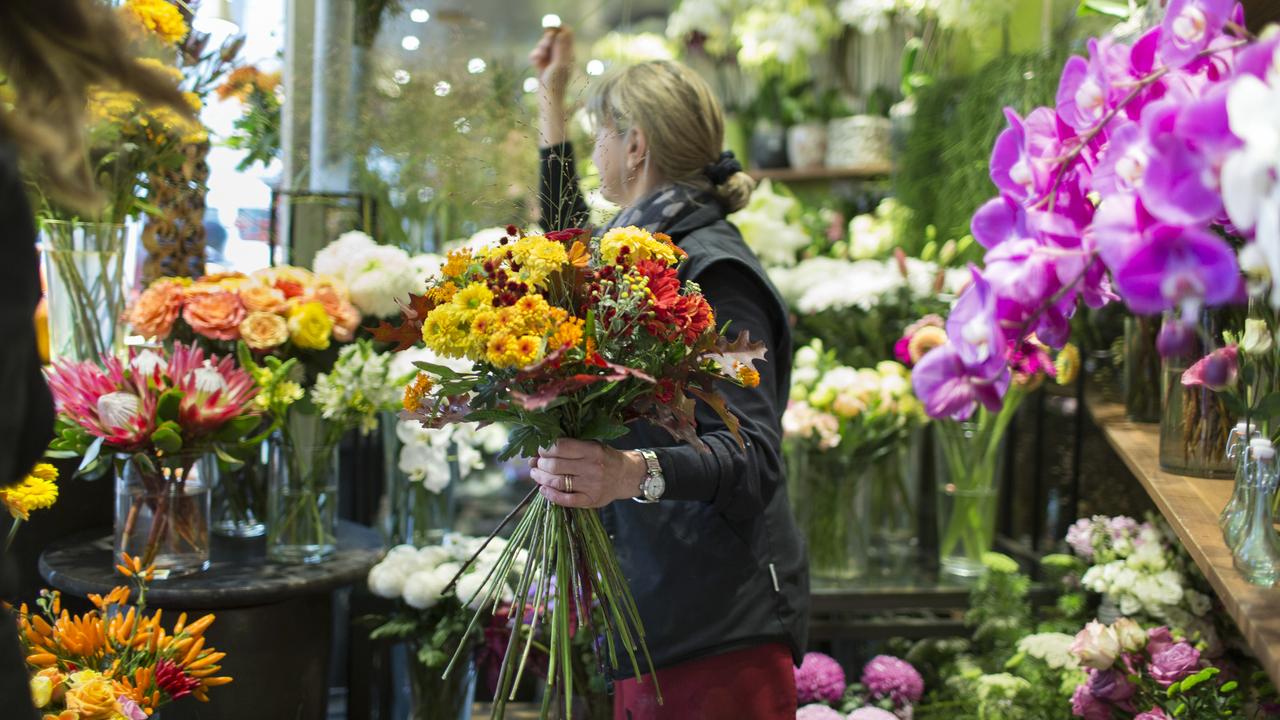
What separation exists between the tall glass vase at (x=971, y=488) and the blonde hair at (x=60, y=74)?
2.11 m

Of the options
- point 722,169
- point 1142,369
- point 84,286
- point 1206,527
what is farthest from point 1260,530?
point 84,286

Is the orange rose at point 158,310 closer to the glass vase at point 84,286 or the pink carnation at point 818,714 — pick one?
the glass vase at point 84,286

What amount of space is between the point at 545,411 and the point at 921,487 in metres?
→ 1.90

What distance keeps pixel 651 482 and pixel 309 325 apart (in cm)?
91

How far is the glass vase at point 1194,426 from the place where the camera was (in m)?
1.60

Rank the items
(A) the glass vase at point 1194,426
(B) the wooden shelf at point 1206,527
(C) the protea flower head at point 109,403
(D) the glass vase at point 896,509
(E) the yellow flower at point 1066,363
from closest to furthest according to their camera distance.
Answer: (B) the wooden shelf at point 1206,527, (A) the glass vase at point 1194,426, (C) the protea flower head at point 109,403, (E) the yellow flower at point 1066,363, (D) the glass vase at point 896,509

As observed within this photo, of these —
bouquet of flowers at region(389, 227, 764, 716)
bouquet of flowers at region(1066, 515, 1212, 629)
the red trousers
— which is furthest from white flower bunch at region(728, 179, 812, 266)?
bouquet of flowers at region(389, 227, 764, 716)

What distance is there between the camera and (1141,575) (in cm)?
188

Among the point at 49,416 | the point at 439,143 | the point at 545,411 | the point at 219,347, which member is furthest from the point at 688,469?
the point at 439,143

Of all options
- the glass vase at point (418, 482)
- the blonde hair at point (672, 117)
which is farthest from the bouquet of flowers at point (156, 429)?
the blonde hair at point (672, 117)

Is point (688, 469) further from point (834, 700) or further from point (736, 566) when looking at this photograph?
point (834, 700)

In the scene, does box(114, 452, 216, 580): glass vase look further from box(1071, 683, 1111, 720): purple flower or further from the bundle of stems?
box(1071, 683, 1111, 720): purple flower

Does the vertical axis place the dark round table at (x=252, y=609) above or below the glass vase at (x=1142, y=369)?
below

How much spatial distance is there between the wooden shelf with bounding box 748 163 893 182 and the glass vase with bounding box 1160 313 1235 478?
7.18 ft
